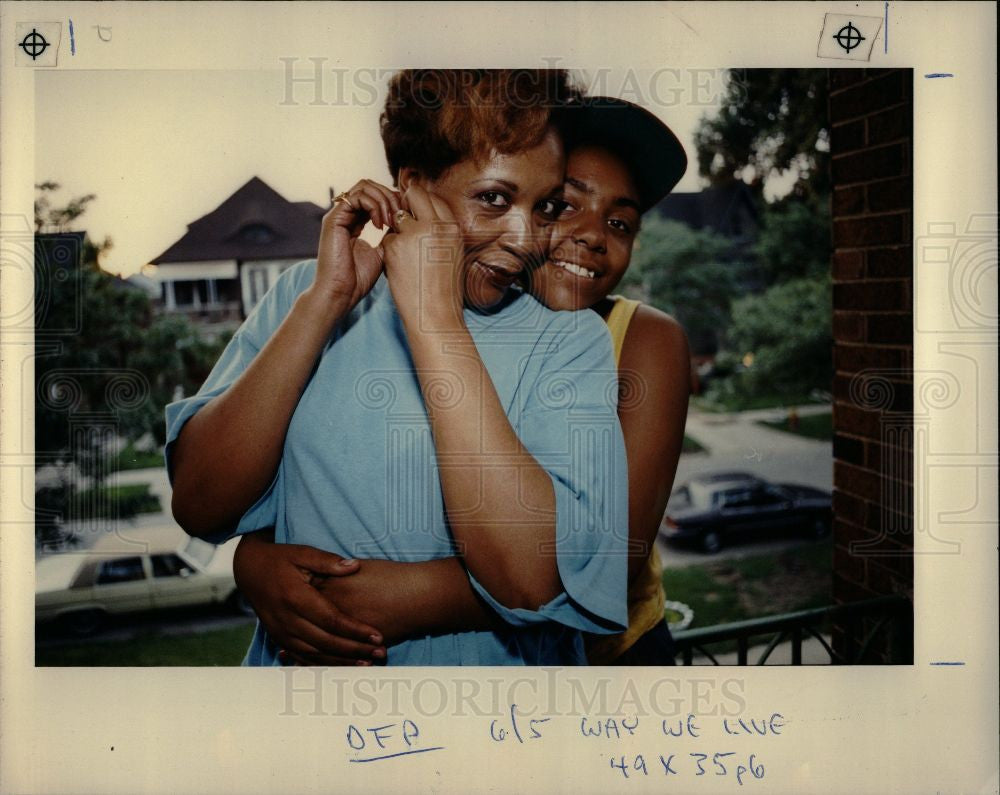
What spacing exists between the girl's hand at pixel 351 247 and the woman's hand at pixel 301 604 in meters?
0.57

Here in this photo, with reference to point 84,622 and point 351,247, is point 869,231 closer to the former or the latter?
point 351,247

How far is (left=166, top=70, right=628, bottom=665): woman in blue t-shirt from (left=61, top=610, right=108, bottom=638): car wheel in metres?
0.39

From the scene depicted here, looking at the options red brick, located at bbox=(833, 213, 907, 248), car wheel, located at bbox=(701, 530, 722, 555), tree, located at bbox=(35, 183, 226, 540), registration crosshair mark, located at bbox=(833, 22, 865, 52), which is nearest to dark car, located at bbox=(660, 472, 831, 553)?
car wheel, located at bbox=(701, 530, 722, 555)

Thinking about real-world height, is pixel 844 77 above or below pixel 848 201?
above

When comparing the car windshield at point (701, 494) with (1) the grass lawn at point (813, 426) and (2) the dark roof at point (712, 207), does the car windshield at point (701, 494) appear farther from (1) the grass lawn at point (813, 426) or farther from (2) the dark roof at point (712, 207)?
(2) the dark roof at point (712, 207)

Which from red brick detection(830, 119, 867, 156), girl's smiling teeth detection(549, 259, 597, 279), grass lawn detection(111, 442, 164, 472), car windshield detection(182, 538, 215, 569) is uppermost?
red brick detection(830, 119, 867, 156)

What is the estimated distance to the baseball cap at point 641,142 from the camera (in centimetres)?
213

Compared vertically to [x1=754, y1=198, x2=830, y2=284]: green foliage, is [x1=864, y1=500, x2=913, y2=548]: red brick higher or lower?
lower

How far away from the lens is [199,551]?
219 centimetres

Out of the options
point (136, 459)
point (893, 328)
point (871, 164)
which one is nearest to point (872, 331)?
point (893, 328)

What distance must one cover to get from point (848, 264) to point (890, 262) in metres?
0.09

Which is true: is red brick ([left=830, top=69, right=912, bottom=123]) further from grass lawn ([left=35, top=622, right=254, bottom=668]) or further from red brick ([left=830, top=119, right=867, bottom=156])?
grass lawn ([left=35, top=622, right=254, bottom=668])

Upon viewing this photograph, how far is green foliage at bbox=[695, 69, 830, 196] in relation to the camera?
7.15 feet

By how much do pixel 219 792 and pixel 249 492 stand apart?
2.42 feet
